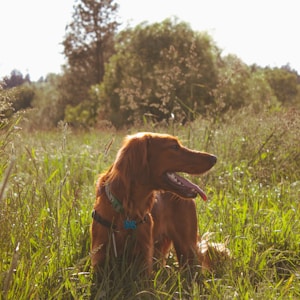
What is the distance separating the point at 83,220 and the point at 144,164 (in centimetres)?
76

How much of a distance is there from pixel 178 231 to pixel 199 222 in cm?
49

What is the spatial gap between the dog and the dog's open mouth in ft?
1.11

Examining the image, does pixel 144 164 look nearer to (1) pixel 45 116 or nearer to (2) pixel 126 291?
(2) pixel 126 291

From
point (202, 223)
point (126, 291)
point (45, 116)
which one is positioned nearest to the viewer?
point (126, 291)

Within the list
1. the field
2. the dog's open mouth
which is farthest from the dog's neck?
the field

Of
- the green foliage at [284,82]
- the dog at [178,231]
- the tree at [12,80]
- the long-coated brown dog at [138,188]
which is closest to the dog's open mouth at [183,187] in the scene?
the long-coated brown dog at [138,188]

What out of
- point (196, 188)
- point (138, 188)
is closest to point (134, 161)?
point (138, 188)

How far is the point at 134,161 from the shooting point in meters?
3.00

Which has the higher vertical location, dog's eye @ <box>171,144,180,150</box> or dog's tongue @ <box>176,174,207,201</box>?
dog's eye @ <box>171,144,180,150</box>

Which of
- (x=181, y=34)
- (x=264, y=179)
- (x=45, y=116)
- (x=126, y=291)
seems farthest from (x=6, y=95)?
(x=45, y=116)

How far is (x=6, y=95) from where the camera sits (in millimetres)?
2559

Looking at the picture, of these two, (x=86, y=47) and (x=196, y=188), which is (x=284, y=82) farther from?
(x=196, y=188)

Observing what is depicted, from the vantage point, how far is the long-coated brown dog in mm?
2945

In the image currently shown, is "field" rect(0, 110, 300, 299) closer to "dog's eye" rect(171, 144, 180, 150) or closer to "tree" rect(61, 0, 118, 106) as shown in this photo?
"dog's eye" rect(171, 144, 180, 150)
